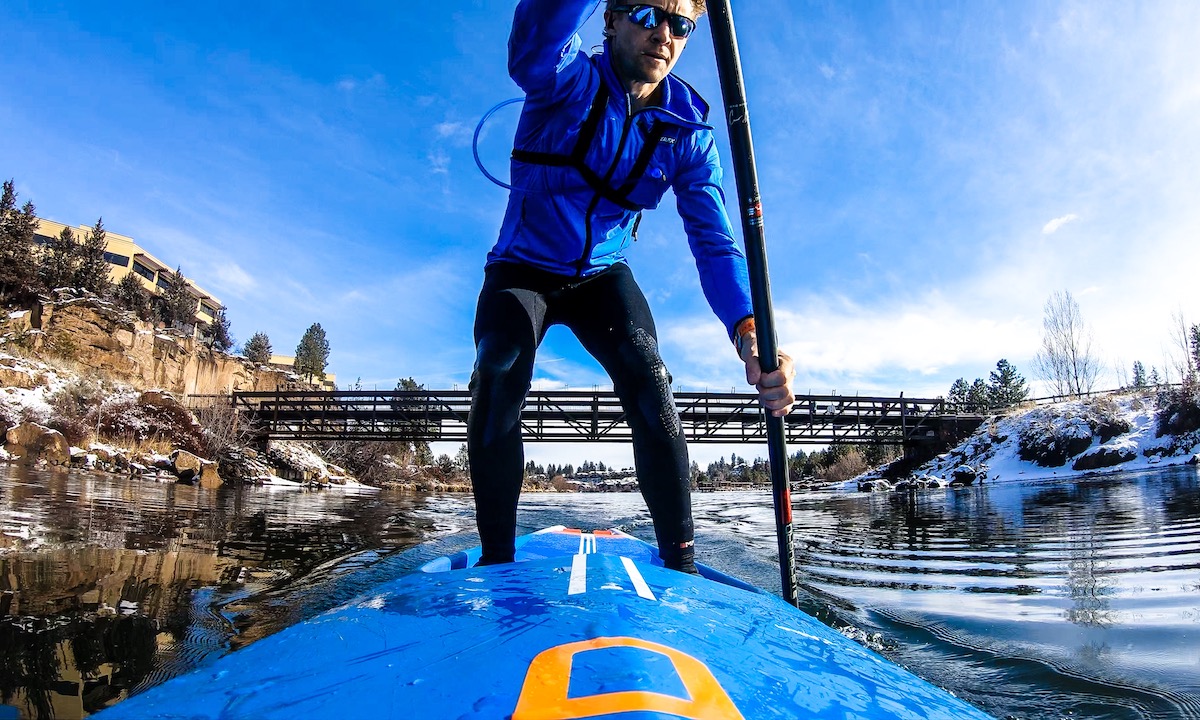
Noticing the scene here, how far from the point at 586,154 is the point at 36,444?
19505 mm

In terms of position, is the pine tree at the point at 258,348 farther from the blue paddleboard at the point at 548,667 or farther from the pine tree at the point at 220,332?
the blue paddleboard at the point at 548,667

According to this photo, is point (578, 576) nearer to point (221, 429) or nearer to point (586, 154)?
point (586, 154)

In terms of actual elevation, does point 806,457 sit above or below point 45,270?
below

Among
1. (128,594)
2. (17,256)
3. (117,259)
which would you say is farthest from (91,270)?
(128,594)

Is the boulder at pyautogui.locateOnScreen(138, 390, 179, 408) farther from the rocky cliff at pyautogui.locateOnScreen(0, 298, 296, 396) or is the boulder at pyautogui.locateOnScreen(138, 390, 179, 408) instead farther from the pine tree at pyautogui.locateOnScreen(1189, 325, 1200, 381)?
the pine tree at pyautogui.locateOnScreen(1189, 325, 1200, 381)

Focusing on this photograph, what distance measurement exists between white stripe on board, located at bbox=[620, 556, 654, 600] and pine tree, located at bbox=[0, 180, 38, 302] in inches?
1500

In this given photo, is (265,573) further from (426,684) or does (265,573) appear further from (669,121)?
(669,121)

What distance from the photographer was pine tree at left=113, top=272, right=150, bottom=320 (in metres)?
42.8

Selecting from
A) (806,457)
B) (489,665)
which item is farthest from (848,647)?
(806,457)

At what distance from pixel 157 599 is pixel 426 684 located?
2.14 meters

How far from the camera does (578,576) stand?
5.08 ft

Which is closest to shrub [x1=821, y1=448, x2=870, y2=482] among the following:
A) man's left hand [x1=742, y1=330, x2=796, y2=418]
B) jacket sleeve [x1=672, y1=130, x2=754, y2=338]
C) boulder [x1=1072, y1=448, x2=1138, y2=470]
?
boulder [x1=1072, y1=448, x2=1138, y2=470]

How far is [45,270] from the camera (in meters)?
35.0

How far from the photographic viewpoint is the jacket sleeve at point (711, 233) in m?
2.24
